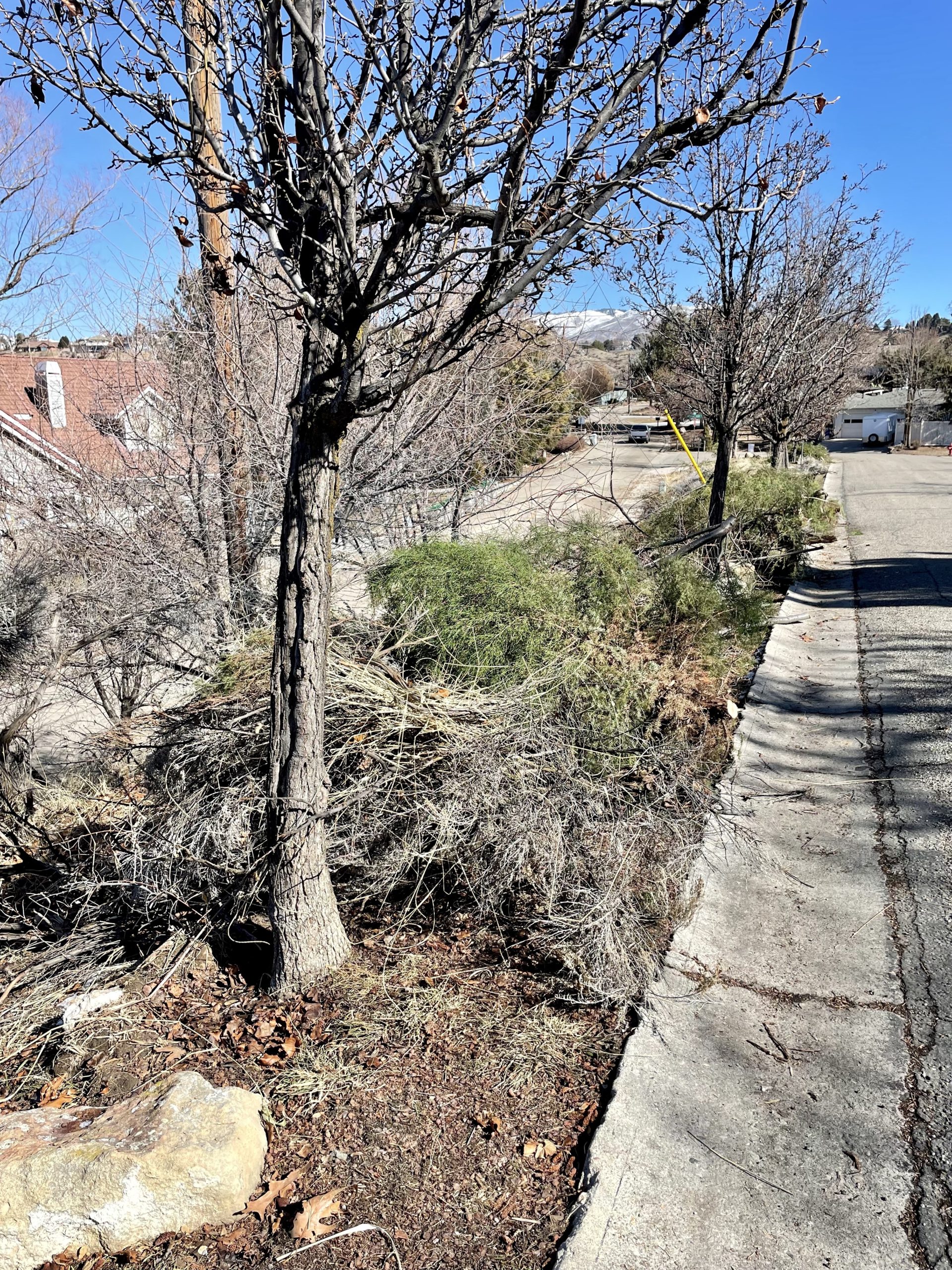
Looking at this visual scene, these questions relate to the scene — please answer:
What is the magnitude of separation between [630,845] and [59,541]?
503 centimetres

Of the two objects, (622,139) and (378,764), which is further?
(378,764)

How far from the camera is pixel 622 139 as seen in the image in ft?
9.98

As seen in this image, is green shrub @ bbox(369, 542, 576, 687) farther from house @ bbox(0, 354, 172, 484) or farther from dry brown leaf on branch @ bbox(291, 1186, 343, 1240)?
dry brown leaf on branch @ bbox(291, 1186, 343, 1240)

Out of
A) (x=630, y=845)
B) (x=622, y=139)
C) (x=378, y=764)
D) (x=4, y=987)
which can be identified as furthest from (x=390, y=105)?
(x=4, y=987)

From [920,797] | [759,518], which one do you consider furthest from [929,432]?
[920,797]

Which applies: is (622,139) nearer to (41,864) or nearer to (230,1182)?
(230,1182)

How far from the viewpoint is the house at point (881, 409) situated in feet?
189

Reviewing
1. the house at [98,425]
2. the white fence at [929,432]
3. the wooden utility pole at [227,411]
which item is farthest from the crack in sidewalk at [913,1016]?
the white fence at [929,432]

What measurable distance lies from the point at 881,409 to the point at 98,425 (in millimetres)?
68591

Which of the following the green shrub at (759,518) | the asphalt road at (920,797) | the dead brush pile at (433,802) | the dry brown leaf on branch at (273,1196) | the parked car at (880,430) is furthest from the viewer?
the parked car at (880,430)

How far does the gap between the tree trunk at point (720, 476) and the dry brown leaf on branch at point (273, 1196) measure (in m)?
8.19

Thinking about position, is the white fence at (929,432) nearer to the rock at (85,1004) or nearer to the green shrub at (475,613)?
the green shrub at (475,613)

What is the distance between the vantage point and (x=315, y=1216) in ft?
8.16

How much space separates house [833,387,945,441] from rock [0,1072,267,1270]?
2424 inches
